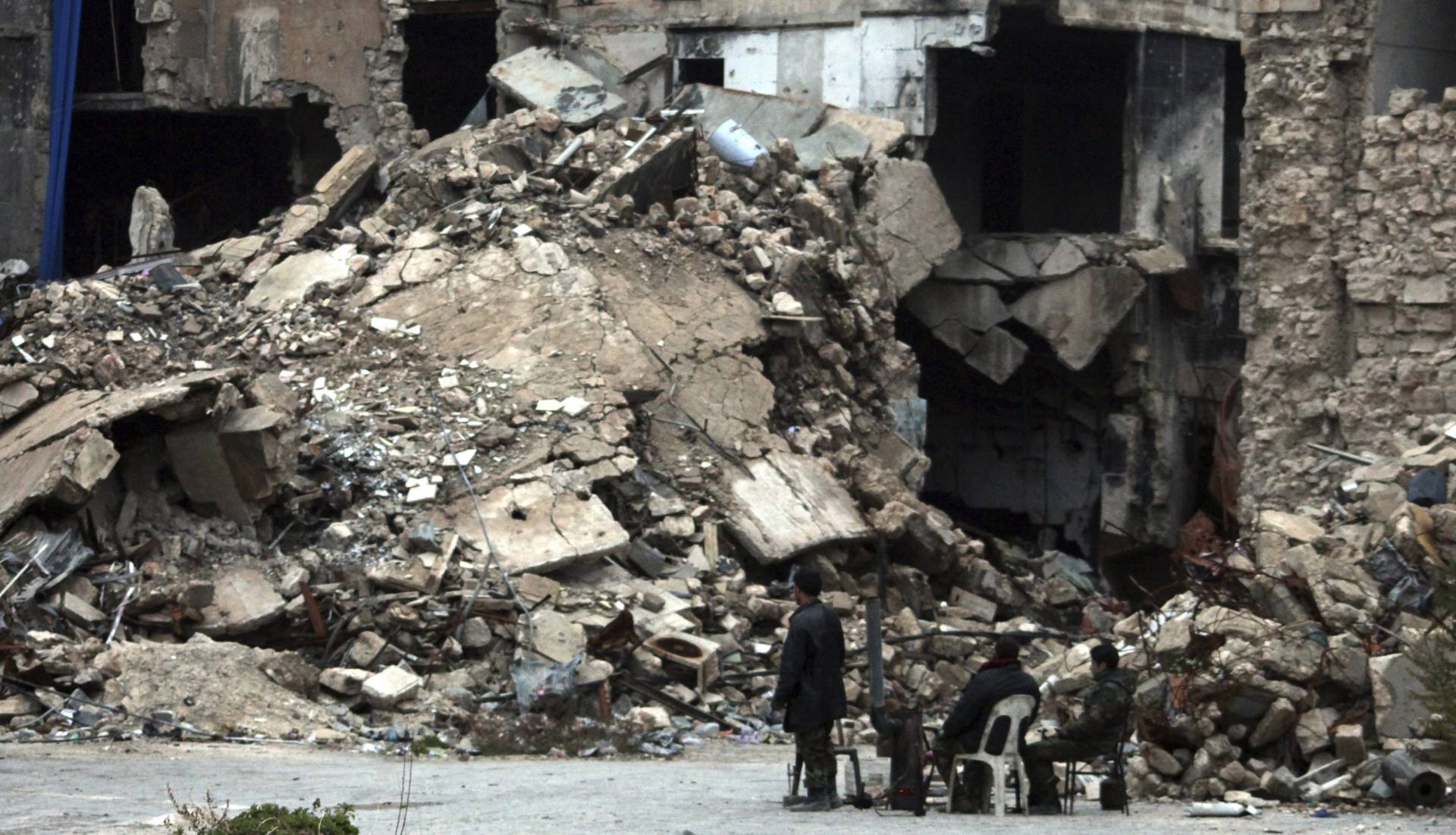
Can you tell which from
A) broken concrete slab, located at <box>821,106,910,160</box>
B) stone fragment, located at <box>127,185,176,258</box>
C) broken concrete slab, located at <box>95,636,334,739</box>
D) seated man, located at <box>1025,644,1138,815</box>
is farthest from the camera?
broken concrete slab, located at <box>821,106,910,160</box>

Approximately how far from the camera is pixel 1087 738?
8258 mm

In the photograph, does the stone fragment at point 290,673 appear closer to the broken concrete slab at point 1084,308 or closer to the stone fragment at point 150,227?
the stone fragment at point 150,227

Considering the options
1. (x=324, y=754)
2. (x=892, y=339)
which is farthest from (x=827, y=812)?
(x=892, y=339)

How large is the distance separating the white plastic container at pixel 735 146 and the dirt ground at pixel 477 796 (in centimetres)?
765

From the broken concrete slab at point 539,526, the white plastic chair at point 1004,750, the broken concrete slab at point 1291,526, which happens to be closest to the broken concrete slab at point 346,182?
the broken concrete slab at point 539,526

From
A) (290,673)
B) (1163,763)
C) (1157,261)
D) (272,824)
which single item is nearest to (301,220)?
(290,673)

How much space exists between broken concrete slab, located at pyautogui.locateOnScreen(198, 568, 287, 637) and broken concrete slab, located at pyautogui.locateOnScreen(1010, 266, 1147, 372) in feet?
34.0

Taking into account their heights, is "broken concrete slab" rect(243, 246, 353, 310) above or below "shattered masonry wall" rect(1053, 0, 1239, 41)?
below

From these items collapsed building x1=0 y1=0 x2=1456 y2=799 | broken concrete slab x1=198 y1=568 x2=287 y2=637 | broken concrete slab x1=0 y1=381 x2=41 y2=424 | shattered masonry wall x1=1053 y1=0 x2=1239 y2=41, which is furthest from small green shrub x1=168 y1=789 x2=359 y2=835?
shattered masonry wall x1=1053 y1=0 x2=1239 y2=41

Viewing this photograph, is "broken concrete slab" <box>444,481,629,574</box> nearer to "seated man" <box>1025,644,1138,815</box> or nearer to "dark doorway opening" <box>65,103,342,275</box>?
"seated man" <box>1025,644,1138,815</box>

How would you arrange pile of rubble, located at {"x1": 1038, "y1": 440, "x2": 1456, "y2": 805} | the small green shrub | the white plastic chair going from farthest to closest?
pile of rubble, located at {"x1": 1038, "y1": 440, "x2": 1456, "y2": 805}
the white plastic chair
the small green shrub

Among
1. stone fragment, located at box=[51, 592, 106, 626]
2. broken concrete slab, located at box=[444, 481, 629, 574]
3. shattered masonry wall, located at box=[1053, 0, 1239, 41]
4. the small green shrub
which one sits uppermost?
shattered masonry wall, located at box=[1053, 0, 1239, 41]

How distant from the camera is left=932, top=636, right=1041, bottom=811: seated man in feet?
26.7

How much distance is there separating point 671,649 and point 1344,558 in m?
3.72
